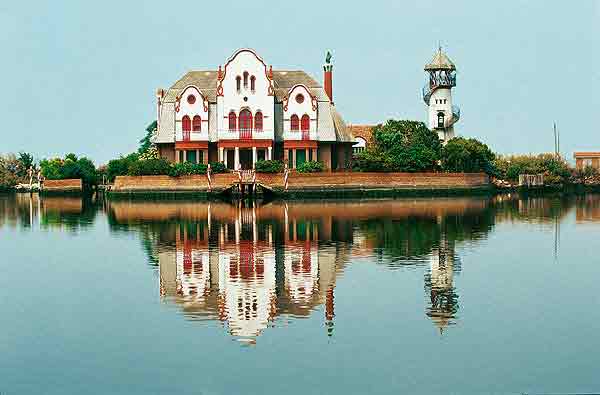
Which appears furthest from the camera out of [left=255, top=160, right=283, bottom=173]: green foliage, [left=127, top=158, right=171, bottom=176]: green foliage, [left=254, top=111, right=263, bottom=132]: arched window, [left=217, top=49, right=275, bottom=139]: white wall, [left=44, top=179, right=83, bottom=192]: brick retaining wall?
[left=44, top=179, right=83, bottom=192]: brick retaining wall

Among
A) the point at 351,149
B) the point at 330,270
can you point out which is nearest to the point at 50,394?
the point at 330,270

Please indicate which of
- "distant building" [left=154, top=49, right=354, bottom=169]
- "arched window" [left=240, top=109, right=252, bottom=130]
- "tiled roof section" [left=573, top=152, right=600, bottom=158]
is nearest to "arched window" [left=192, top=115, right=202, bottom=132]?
"distant building" [left=154, top=49, right=354, bottom=169]

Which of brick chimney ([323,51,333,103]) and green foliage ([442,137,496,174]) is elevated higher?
brick chimney ([323,51,333,103])

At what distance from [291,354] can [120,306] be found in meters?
6.15

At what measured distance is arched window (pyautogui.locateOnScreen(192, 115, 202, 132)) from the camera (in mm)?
76625

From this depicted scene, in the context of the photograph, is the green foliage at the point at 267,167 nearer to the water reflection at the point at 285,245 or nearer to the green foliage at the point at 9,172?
the water reflection at the point at 285,245

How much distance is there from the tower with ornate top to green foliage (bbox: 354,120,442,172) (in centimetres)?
1042

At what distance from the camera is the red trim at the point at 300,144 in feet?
248

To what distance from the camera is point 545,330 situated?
57.0ft

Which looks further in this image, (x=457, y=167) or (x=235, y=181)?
(x=457, y=167)

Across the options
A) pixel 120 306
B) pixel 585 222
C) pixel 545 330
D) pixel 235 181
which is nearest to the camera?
pixel 545 330

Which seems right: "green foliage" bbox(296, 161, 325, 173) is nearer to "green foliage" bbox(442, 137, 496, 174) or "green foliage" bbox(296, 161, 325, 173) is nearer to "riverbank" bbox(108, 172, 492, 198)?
"riverbank" bbox(108, 172, 492, 198)

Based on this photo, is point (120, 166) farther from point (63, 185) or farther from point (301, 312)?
point (301, 312)

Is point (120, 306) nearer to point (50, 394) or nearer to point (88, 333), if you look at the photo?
point (88, 333)
